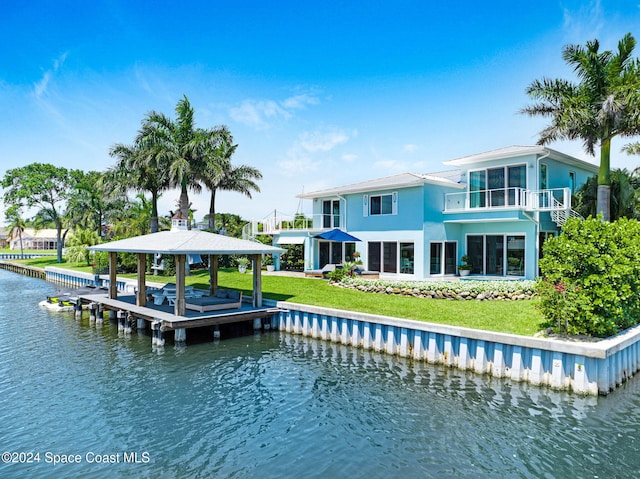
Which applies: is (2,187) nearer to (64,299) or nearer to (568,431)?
(64,299)

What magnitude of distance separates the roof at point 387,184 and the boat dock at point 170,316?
11.4 meters

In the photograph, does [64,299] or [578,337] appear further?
[64,299]

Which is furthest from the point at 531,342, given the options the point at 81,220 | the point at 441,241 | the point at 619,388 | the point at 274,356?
the point at 81,220

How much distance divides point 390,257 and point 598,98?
1315 centimetres

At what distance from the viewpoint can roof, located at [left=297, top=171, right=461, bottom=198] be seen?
2406 centimetres

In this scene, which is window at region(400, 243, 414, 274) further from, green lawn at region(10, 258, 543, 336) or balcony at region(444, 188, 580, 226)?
green lawn at region(10, 258, 543, 336)

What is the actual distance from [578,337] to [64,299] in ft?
76.8

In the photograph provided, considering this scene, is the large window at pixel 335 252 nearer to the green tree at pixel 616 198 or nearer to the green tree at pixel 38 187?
the green tree at pixel 616 198

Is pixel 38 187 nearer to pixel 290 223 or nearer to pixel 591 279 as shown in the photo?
pixel 290 223

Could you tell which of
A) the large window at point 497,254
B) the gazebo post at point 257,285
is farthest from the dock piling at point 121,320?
the large window at point 497,254

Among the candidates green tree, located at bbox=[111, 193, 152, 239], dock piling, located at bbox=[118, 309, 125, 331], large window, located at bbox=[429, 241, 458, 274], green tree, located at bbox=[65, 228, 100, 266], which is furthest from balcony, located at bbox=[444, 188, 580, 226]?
green tree, located at bbox=[65, 228, 100, 266]

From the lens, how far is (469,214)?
78.0ft

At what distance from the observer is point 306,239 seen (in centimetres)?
2956

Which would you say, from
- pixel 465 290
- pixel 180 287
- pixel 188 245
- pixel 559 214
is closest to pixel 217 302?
pixel 180 287
